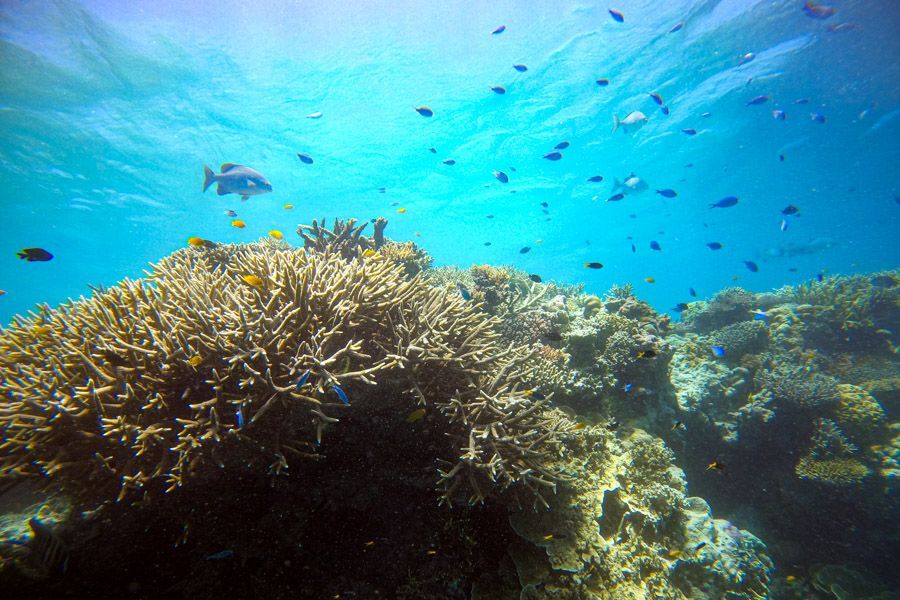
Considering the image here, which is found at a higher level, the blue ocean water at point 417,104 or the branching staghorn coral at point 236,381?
the blue ocean water at point 417,104

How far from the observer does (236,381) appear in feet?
9.32

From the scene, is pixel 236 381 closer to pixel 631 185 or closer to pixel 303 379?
pixel 303 379

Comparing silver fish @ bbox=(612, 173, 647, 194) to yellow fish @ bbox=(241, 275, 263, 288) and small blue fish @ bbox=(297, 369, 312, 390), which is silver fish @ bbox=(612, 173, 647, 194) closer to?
yellow fish @ bbox=(241, 275, 263, 288)

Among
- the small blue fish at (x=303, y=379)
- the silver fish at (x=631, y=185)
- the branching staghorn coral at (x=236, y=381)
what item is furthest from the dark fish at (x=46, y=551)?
the silver fish at (x=631, y=185)

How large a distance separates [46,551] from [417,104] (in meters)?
31.5

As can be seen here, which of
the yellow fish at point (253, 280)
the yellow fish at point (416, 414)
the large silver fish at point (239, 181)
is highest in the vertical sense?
the large silver fish at point (239, 181)

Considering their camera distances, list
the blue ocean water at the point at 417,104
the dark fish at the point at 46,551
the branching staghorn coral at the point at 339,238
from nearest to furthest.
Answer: the dark fish at the point at 46,551
the branching staghorn coral at the point at 339,238
the blue ocean water at the point at 417,104

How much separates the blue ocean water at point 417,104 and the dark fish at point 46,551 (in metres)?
17.2

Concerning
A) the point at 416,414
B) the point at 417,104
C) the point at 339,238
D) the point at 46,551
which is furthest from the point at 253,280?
the point at 417,104

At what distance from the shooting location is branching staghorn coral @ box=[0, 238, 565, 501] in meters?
2.57

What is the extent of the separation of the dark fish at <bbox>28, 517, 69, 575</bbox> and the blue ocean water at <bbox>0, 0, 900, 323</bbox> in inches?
676

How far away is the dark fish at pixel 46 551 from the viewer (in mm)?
2377

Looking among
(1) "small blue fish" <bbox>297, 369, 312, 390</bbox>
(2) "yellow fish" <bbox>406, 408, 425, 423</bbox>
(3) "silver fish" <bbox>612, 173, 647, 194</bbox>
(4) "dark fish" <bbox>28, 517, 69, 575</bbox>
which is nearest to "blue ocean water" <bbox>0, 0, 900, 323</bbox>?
(3) "silver fish" <bbox>612, 173, 647, 194</bbox>

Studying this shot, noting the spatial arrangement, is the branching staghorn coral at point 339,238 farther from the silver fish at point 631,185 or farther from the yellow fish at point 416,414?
the silver fish at point 631,185
